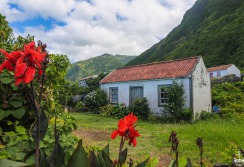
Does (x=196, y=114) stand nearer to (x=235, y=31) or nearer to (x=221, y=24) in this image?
(x=235, y=31)

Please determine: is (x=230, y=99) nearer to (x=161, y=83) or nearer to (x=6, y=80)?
(x=161, y=83)

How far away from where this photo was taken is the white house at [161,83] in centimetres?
1443

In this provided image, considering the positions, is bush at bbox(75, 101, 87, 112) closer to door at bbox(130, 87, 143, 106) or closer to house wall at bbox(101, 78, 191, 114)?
house wall at bbox(101, 78, 191, 114)

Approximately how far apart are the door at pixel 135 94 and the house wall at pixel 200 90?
3981 mm

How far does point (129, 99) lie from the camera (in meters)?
17.6

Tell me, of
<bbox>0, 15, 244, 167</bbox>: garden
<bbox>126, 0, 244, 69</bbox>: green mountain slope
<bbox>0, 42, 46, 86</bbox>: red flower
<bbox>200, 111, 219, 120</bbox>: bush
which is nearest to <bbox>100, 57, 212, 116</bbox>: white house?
<bbox>200, 111, 219, 120</bbox>: bush

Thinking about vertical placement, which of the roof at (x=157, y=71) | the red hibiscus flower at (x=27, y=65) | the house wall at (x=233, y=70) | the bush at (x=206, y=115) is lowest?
the bush at (x=206, y=115)

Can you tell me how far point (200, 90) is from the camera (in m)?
15.2

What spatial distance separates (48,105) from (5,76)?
0.62m

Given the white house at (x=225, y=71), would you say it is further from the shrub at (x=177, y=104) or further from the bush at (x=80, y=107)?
the shrub at (x=177, y=104)

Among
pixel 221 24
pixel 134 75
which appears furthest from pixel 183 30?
pixel 134 75

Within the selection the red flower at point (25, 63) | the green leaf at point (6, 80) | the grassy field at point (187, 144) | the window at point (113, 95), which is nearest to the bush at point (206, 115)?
the grassy field at point (187, 144)

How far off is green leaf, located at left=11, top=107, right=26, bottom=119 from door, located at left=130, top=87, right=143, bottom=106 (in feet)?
47.8

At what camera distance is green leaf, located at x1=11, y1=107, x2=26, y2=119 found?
2434 millimetres
